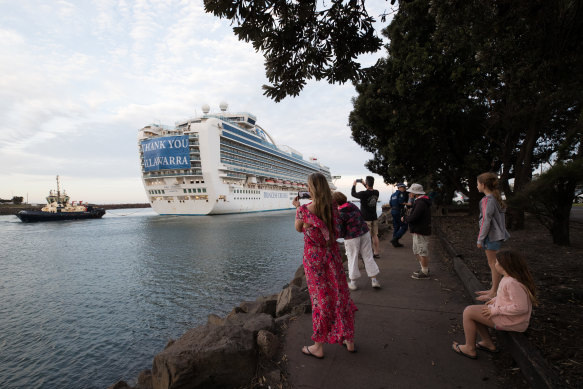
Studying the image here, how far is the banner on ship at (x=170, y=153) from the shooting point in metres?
39.2

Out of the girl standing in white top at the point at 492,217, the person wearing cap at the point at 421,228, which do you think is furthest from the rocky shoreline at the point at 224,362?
the person wearing cap at the point at 421,228

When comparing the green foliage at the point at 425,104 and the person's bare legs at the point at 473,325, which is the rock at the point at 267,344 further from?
the green foliage at the point at 425,104

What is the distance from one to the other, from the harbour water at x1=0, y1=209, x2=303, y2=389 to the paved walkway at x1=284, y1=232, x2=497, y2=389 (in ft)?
10.4

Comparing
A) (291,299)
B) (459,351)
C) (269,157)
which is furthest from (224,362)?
(269,157)

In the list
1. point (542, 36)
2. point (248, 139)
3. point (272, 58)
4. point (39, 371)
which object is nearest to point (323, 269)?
point (272, 58)

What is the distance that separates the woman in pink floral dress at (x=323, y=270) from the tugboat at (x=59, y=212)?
50.3 meters

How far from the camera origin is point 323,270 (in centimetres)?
259

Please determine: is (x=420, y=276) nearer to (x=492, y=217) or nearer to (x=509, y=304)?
(x=492, y=217)

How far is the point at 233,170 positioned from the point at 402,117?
116 feet

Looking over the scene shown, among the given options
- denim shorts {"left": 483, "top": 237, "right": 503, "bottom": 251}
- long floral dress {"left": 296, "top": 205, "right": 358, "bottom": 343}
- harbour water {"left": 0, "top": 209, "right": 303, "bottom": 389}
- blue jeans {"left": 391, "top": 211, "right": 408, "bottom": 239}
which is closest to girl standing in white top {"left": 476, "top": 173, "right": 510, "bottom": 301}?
denim shorts {"left": 483, "top": 237, "right": 503, "bottom": 251}

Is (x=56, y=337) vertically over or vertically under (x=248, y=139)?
under

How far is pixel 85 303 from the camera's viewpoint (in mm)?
7074

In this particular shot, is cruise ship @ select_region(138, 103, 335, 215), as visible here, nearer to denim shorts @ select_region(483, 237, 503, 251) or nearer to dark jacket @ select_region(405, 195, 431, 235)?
Result: dark jacket @ select_region(405, 195, 431, 235)

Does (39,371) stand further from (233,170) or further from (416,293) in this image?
(233,170)
